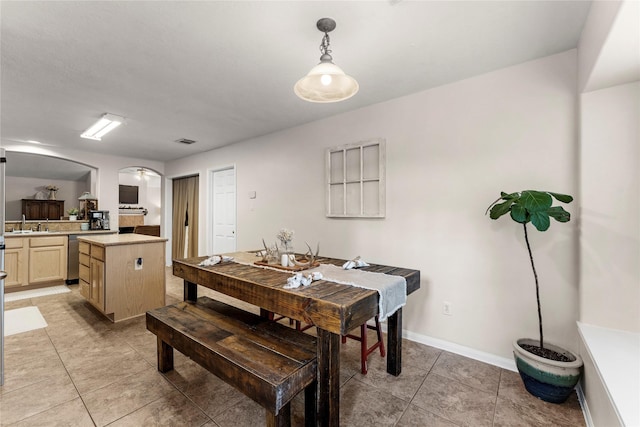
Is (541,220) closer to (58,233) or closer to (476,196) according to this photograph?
(476,196)

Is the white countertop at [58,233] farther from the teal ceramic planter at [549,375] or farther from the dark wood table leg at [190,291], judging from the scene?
the teal ceramic planter at [549,375]

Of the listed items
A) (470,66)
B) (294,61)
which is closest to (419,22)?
(470,66)

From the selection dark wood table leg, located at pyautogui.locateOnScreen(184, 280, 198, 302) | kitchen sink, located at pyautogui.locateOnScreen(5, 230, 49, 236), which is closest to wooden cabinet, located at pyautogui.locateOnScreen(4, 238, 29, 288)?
kitchen sink, located at pyautogui.locateOnScreen(5, 230, 49, 236)

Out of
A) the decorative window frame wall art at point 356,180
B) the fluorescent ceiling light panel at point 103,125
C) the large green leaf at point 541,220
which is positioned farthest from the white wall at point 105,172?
the large green leaf at point 541,220

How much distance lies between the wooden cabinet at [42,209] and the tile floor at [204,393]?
706 cm

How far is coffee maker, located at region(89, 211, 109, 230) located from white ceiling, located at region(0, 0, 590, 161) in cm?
220

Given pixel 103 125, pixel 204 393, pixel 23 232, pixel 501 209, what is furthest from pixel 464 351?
pixel 23 232

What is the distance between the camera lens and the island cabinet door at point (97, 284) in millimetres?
3086

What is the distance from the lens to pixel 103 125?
350cm

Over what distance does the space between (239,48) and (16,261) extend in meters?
4.98

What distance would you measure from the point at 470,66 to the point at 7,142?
6.33 meters

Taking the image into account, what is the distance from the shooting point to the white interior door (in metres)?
4.78

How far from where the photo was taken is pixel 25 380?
6.67 feet

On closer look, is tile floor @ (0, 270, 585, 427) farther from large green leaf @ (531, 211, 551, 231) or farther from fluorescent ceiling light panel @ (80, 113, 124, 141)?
fluorescent ceiling light panel @ (80, 113, 124, 141)
